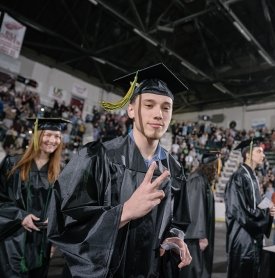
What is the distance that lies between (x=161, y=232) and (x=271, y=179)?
41.3 ft

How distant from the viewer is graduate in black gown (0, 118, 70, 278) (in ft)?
7.38

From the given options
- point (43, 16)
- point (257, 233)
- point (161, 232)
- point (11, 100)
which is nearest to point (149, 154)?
point (161, 232)

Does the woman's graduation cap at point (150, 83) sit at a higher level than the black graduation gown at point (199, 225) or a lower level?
higher

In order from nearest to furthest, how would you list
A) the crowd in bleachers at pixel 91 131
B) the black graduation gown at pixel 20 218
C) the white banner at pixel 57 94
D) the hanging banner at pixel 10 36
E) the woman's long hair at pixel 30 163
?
the black graduation gown at pixel 20 218 → the woman's long hair at pixel 30 163 → the crowd in bleachers at pixel 91 131 → the hanging banner at pixel 10 36 → the white banner at pixel 57 94

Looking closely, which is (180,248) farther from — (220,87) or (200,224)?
(220,87)

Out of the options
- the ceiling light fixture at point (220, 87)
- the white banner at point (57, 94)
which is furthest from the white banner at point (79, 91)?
the ceiling light fixture at point (220, 87)

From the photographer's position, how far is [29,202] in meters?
2.43

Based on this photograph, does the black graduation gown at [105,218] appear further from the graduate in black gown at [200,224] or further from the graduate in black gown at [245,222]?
the graduate in black gown at [245,222]

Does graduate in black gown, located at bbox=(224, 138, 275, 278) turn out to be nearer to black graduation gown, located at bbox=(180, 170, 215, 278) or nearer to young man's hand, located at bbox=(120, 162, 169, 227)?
black graduation gown, located at bbox=(180, 170, 215, 278)

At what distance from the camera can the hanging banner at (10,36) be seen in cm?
1020

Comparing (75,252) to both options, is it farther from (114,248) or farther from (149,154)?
(149,154)

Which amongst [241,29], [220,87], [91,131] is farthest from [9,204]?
[220,87]

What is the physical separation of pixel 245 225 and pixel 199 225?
0.52 m

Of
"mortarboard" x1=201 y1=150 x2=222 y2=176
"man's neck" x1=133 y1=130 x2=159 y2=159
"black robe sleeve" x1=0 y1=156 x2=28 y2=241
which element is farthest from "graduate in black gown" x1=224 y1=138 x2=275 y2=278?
"black robe sleeve" x1=0 y1=156 x2=28 y2=241
